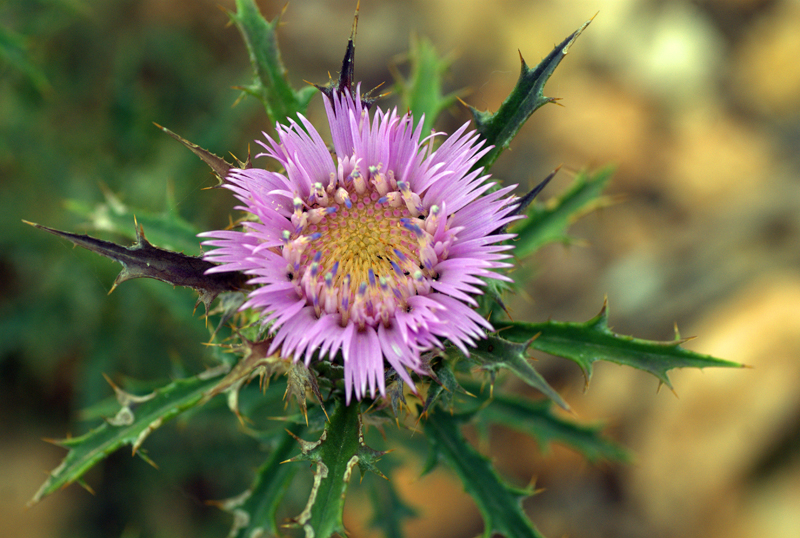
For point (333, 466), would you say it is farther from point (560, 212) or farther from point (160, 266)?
point (560, 212)

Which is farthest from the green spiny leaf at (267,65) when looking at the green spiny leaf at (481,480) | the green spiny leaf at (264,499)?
the green spiny leaf at (481,480)

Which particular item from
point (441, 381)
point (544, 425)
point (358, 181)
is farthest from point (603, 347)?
point (544, 425)

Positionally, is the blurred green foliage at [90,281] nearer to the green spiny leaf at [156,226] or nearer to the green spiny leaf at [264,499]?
the green spiny leaf at [156,226]

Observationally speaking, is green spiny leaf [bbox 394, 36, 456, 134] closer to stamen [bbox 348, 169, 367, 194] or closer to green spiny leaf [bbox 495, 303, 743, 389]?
stamen [bbox 348, 169, 367, 194]

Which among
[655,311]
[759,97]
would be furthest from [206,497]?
[759,97]

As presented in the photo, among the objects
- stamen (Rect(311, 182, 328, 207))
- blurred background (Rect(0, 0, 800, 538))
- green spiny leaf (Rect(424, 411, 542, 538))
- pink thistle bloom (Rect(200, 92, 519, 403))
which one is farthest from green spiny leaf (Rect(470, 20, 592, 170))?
blurred background (Rect(0, 0, 800, 538))
